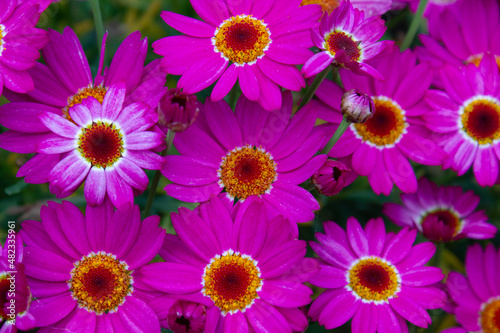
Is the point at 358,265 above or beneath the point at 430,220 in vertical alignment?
beneath

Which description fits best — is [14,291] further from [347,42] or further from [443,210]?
[443,210]

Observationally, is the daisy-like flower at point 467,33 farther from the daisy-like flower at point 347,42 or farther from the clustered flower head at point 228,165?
the daisy-like flower at point 347,42

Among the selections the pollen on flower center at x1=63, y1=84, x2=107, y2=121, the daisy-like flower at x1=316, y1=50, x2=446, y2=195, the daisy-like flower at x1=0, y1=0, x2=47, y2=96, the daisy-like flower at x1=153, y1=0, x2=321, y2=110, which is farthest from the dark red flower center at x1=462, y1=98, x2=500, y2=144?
the daisy-like flower at x1=0, y1=0, x2=47, y2=96

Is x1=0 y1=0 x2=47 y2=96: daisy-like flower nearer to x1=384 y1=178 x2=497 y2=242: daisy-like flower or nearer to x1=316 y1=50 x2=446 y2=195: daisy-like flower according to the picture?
x1=316 y1=50 x2=446 y2=195: daisy-like flower

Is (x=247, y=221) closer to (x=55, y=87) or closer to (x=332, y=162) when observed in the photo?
(x=332, y=162)

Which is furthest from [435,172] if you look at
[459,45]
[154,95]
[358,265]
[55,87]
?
[55,87]
